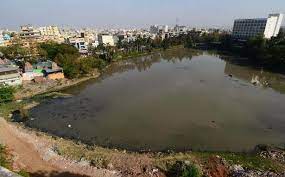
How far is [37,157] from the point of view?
14.4 m

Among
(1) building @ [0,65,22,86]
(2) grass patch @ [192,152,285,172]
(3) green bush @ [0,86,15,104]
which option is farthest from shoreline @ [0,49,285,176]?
(1) building @ [0,65,22,86]

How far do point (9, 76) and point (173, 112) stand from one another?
2077 cm

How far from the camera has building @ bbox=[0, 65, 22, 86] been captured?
27734 millimetres

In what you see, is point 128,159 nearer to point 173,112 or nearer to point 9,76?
point 173,112

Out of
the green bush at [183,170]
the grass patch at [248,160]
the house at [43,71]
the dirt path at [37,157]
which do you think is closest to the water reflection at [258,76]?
the grass patch at [248,160]

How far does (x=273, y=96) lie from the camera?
85.4 ft

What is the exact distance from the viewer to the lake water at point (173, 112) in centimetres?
1702

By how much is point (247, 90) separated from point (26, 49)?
36470mm

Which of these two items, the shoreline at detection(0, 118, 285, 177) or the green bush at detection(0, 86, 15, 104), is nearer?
the shoreline at detection(0, 118, 285, 177)

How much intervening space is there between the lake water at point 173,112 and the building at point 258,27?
31.9 m

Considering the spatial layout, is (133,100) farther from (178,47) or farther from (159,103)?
(178,47)

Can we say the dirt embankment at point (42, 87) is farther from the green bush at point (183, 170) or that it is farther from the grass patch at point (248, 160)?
the grass patch at point (248, 160)

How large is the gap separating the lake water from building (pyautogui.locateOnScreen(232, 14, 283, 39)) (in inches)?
1256

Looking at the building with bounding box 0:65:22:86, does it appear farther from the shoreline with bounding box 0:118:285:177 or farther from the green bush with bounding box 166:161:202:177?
the green bush with bounding box 166:161:202:177
